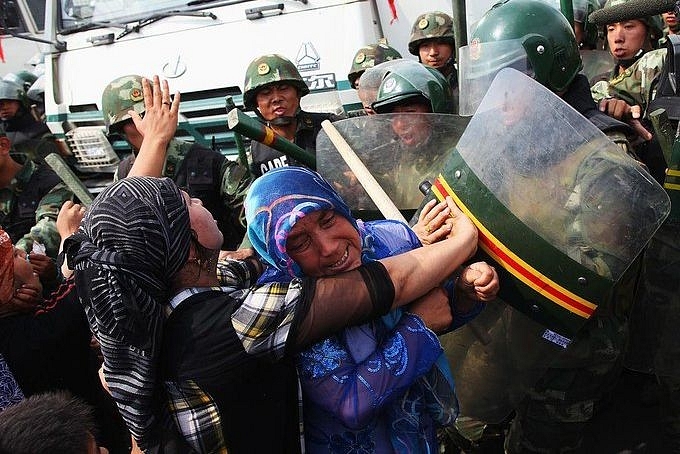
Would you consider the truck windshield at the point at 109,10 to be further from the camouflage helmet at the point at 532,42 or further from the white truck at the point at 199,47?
the camouflage helmet at the point at 532,42

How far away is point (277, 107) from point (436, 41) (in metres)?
1.53

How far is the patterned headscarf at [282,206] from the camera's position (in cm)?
140

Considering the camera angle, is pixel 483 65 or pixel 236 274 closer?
pixel 236 274

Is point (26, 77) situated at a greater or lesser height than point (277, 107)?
lesser

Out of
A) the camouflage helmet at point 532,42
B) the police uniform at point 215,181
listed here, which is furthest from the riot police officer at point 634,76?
the police uniform at point 215,181

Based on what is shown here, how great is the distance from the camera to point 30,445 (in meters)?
1.26

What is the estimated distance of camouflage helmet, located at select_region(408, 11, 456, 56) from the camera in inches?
181

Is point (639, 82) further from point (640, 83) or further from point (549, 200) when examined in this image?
point (549, 200)

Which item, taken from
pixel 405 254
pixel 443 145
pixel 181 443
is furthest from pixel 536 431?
pixel 181 443

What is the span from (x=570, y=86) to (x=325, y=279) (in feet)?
4.71

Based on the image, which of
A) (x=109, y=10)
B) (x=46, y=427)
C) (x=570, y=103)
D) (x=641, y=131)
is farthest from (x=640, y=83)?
(x=109, y=10)

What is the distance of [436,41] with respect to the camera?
15.2 feet

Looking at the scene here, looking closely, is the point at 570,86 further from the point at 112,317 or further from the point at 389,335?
the point at 112,317

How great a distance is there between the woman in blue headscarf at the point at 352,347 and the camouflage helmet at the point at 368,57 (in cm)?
301
